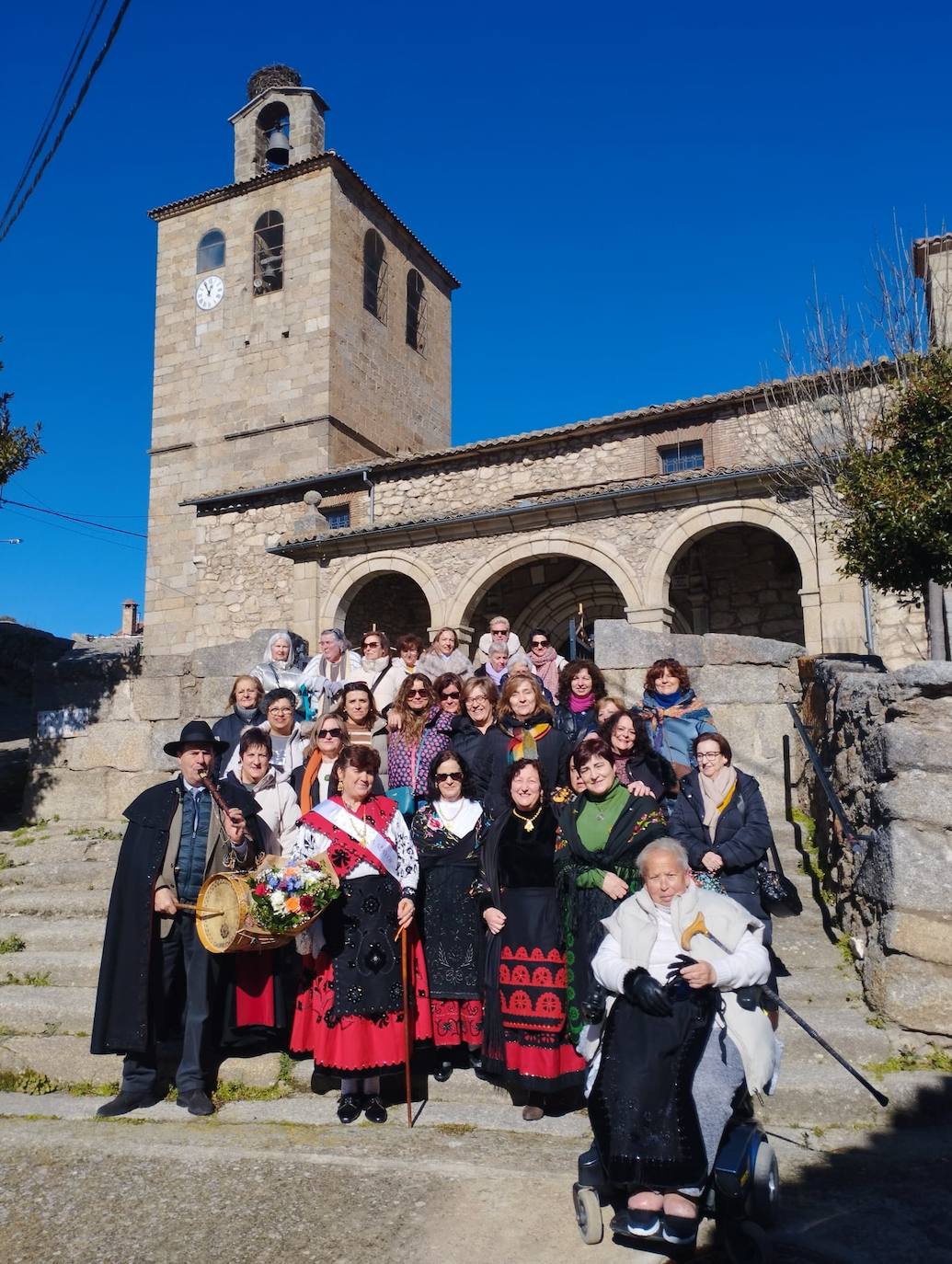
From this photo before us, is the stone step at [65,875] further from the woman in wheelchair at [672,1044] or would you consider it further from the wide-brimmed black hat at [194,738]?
the woman in wheelchair at [672,1044]

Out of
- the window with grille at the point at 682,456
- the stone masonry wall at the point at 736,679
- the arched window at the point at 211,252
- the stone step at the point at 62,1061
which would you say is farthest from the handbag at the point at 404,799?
the arched window at the point at 211,252

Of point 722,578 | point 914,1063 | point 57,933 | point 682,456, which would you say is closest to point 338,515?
point 682,456

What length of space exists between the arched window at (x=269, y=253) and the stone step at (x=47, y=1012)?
69.0 feet

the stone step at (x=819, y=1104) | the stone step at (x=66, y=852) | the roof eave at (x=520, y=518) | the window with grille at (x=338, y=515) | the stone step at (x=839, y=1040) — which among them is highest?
the window with grille at (x=338, y=515)

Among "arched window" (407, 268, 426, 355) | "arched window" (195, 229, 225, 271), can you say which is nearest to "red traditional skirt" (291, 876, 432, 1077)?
"arched window" (195, 229, 225, 271)

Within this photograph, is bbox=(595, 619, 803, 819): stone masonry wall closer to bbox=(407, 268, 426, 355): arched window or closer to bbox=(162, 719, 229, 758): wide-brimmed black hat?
bbox=(162, 719, 229, 758): wide-brimmed black hat

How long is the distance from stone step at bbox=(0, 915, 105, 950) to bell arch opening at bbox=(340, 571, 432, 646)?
354 inches

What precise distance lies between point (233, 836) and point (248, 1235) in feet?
5.67

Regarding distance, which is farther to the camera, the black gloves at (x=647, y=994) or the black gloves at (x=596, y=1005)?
the black gloves at (x=596, y=1005)

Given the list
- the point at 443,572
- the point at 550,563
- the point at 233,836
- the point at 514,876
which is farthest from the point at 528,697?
the point at 550,563

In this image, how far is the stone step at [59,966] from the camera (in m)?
5.51

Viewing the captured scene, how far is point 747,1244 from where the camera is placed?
2777mm

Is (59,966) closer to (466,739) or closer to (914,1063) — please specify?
(466,739)

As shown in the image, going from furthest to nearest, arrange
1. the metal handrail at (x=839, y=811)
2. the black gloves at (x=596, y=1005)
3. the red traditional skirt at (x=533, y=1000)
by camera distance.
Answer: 1. the metal handrail at (x=839, y=811)
2. the red traditional skirt at (x=533, y=1000)
3. the black gloves at (x=596, y=1005)
